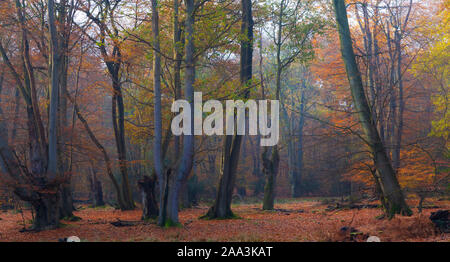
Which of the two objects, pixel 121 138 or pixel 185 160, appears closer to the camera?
pixel 185 160

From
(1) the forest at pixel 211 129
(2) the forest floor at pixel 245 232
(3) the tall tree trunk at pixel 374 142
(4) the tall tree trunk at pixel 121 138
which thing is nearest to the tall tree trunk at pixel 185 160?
(1) the forest at pixel 211 129

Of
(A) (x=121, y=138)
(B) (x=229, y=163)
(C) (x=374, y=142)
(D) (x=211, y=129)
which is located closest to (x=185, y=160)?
(B) (x=229, y=163)

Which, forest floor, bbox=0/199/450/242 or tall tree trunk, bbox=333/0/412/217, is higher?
tall tree trunk, bbox=333/0/412/217

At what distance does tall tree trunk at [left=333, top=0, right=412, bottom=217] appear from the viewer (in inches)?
341

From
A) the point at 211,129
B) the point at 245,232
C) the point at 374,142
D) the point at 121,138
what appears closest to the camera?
the point at 245,232

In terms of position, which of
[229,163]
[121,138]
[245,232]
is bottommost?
[245,232]

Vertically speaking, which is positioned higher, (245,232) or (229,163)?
(229,163)

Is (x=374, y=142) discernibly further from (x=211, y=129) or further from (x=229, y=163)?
(x=211, y=129)

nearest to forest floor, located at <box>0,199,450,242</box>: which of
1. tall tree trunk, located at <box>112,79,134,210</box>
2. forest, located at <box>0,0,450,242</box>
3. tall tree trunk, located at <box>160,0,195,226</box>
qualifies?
forest, located at <box>0,0,450,242</box>

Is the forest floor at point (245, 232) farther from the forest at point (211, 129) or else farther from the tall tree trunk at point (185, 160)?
the tall tree trunk at point (185, 160)

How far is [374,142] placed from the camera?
8.79m

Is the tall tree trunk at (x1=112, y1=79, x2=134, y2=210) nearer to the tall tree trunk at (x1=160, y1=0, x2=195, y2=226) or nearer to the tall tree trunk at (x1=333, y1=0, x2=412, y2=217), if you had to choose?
the tall tree trunk at (x1=160, y1=0, x2=195, y2=226)

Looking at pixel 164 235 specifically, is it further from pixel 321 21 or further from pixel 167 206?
→ pixel 321 21

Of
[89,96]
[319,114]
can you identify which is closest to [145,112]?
[89,96]
